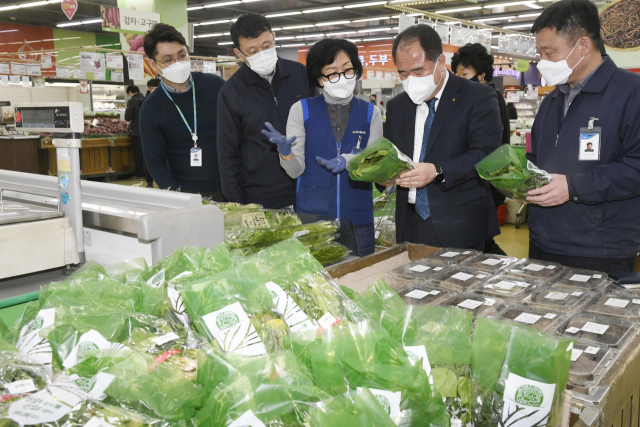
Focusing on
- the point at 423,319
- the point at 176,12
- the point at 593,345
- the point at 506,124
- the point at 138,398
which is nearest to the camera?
the point at 138,398

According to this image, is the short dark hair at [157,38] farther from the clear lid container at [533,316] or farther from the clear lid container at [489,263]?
the clear lid container at [533,316]

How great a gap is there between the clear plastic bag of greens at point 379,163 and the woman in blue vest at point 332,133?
0.41m

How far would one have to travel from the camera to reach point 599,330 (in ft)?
4.57

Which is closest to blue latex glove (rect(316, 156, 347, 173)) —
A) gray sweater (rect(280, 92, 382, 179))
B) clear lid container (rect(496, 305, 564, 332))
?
gray sweater (rect(280, 92, 382, 179))

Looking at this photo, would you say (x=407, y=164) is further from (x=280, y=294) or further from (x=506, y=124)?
(x=506, y=124)

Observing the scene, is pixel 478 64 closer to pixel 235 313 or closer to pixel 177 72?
pixel 177 72

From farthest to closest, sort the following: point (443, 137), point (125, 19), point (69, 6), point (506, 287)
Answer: point (69, 6) → point (125, 19) → point (443, 137) → point (506, 287)

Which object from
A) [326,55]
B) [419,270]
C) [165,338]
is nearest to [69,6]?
[326,55]

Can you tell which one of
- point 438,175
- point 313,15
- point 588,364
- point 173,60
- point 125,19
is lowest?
point 588,364

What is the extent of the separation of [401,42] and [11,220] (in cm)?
177

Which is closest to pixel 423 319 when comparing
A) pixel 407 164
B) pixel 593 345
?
pixel 593 345

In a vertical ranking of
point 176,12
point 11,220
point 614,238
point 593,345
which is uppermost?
point 176,12

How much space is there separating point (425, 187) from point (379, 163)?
53 cm

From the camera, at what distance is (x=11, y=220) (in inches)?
55.4
